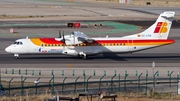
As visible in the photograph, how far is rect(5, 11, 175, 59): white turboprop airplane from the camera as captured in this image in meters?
62.9

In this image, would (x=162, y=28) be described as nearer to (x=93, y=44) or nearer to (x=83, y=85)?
(x=93, y=44)

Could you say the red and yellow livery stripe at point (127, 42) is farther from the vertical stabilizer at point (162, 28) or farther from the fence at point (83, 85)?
the fence at point (83, 85)

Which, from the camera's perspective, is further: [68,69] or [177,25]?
[177,25]

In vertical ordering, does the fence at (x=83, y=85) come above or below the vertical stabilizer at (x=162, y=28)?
below

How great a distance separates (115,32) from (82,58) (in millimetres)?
28625

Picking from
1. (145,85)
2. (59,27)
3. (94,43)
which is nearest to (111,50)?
(94,43)

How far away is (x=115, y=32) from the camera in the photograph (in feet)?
302

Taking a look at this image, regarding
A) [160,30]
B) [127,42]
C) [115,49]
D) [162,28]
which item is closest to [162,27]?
[162,28]

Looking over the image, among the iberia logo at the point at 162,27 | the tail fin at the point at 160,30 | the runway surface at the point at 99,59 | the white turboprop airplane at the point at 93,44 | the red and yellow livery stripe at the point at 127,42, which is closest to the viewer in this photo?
the runway surface at the point at 99,59

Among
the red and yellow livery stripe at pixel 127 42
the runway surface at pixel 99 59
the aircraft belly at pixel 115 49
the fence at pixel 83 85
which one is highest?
the red and yellow livery stripe at pixel 127 42

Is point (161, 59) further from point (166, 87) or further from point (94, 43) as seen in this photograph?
point (166, 87)

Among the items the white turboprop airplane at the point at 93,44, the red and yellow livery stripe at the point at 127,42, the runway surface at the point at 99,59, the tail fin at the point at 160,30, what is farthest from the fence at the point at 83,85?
the tail fin at the point at 160,30

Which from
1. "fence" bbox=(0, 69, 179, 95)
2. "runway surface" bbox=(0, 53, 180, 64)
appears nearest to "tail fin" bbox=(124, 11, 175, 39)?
"runway surface" bbox=(0, 53, 180, 64)

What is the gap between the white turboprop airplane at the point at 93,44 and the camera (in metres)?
62.9
